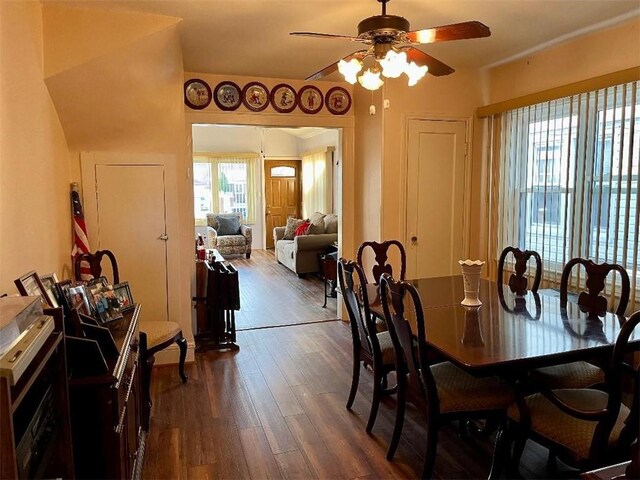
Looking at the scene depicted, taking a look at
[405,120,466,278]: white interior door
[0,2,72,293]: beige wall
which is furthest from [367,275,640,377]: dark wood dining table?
[0,2,72,293]: beige wall

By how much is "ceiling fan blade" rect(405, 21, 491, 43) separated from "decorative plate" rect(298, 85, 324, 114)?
2331 mm

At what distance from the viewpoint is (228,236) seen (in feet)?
30.5

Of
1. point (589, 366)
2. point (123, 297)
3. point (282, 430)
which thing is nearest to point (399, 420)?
point (282, 430)

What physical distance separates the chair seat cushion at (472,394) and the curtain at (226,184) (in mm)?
8336

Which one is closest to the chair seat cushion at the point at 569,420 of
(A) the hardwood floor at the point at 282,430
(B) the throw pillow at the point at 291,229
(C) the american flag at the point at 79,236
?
(A) the hardwood floor at the point at 282,430

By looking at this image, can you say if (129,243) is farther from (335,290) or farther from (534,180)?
(534,180)

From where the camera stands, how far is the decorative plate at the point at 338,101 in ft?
15.5

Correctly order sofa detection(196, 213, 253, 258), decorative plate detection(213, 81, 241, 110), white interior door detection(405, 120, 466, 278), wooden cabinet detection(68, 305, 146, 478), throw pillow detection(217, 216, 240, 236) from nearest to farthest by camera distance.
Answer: wooden cabinet detection(68, 305, 146, 478) → decorative plate detection(213, 81, 241, 110) → white interior door detection(405, 120, 466, 278) → sofa detection(196, 213, 253, 258) → throw pillow detection(217, 216, 240, 236)

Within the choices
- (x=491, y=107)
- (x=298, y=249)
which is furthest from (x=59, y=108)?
(x=298, y=249)

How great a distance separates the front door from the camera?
10.4 m

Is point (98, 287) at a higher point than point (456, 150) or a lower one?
lower

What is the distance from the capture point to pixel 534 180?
3.99m

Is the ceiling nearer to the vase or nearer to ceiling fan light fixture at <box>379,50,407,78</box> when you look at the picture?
ceiling fan light fixture at <box>379,50,407,78</box>

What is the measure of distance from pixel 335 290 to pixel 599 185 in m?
3.32
